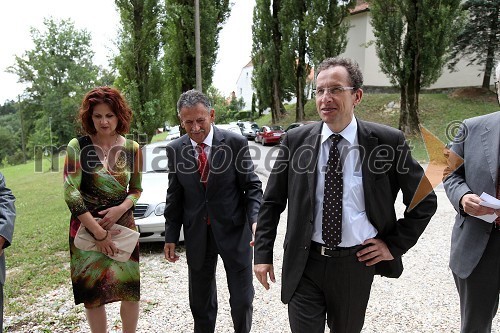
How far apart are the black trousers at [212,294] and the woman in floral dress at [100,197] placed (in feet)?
1.60

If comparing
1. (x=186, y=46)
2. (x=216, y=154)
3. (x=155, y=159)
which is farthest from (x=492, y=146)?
(x=186, y=46)

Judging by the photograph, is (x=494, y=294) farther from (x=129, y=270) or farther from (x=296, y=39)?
(x=296, y=39)

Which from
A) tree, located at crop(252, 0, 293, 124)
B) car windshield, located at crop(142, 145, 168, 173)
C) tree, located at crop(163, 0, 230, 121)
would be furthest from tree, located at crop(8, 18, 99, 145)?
car windshield, located at crop(142, 145, 168, 173)

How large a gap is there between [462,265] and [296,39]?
1083 inches

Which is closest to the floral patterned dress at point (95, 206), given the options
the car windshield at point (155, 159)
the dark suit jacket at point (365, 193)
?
the dark suit jacket at point (365, 193)

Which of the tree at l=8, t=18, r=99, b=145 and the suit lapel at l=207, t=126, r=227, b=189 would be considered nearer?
the suit lapel at l=207, t=126, r=227, b=189

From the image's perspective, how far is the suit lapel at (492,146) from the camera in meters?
2.29

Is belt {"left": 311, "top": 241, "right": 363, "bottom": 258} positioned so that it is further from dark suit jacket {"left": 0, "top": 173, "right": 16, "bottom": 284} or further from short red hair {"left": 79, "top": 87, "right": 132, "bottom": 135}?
dark suit jacket {"left": 0, "top": 173, "right": 16, "bottom": 284}

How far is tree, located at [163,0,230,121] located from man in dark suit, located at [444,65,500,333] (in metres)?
10.5

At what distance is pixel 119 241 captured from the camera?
2756 millimetres

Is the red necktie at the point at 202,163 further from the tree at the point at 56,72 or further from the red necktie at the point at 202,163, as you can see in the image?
the tree at the point at 56,72

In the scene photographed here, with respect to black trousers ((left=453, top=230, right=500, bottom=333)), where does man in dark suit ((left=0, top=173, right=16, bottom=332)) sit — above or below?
above

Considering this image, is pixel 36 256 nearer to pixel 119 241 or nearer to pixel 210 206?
pixel 119 241

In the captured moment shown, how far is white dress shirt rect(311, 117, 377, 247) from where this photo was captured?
2141mm
